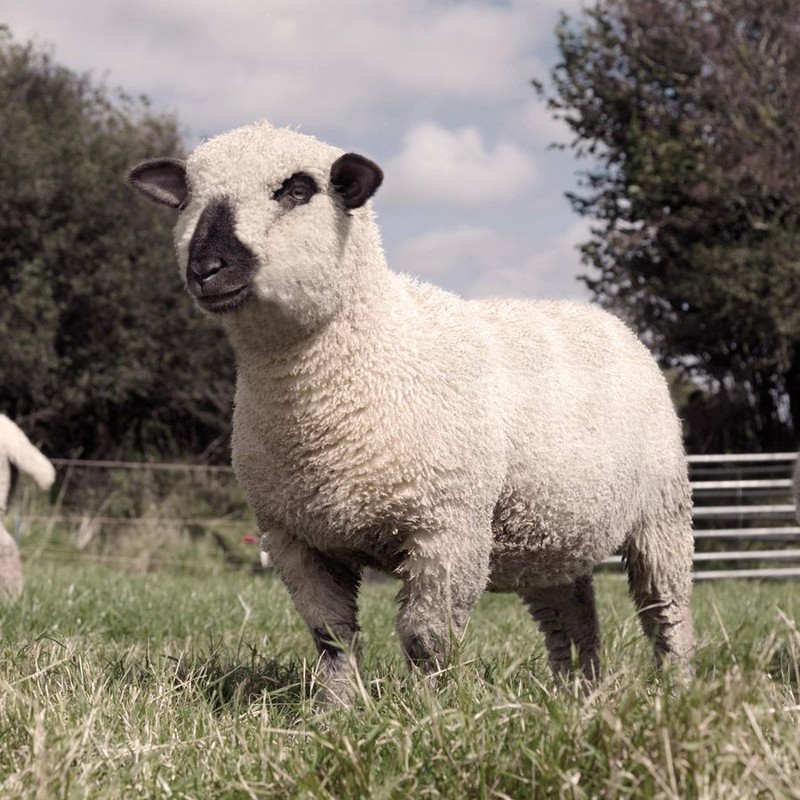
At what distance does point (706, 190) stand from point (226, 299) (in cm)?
1286

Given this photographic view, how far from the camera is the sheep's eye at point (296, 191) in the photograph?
3430 mm

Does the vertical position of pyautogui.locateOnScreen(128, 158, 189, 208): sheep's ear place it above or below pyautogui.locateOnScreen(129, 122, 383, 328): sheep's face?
above

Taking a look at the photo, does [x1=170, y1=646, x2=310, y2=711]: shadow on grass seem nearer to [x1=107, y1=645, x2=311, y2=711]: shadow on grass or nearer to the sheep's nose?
[x1=107, y1=645, x2=311, y2=711]: shadow on grass

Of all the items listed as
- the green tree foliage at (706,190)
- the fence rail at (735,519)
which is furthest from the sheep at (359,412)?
the green tree foliage at (706,190)

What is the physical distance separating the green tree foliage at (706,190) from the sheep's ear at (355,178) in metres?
11.9

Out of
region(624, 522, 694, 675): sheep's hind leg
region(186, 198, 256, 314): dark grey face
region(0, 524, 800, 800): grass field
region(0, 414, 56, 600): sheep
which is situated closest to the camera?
region(0, 524, 800, 800): grass field

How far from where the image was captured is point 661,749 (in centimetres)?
224

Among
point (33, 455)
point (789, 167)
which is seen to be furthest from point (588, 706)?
point (789, 167)

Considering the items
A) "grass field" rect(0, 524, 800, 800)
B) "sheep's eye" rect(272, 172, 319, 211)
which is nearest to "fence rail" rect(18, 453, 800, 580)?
"sheep's eye" rect(272, 172, 319, 211)

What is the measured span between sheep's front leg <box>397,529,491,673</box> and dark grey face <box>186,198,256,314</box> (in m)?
0.93

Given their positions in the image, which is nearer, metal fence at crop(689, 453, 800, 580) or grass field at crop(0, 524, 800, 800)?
grass field at crop(0, 524, 800, 800)

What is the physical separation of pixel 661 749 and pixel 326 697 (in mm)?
1505

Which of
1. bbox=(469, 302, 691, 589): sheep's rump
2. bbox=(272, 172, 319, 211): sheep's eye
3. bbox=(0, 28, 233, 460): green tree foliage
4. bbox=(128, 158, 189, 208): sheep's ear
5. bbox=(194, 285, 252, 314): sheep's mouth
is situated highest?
bbox=(0, 28, 233, 460): green tree foliage

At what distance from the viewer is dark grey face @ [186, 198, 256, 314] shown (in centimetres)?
324
